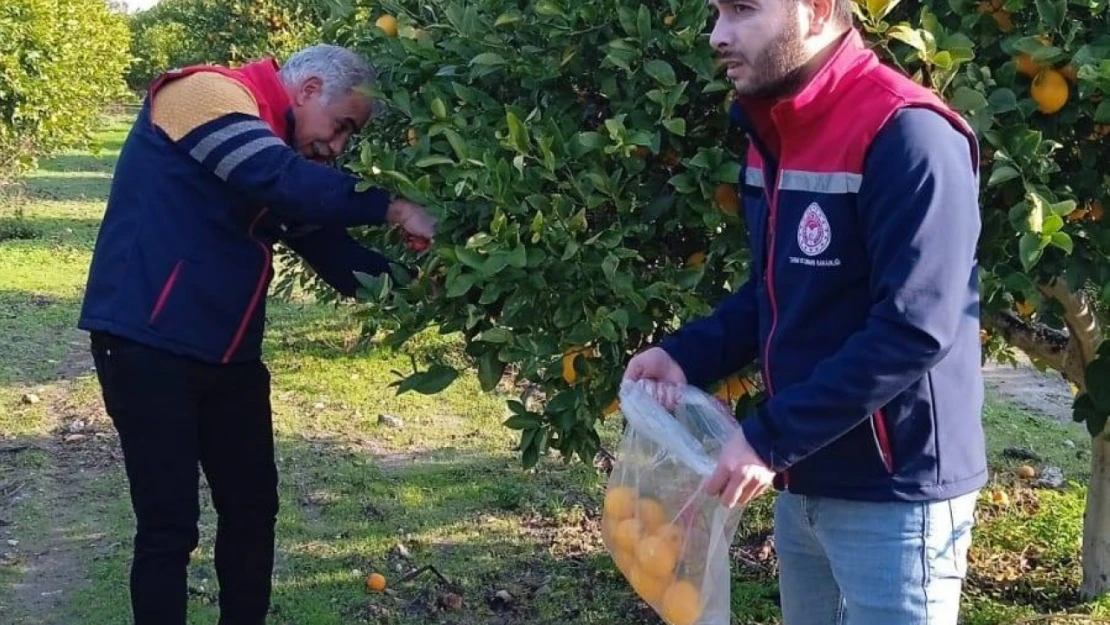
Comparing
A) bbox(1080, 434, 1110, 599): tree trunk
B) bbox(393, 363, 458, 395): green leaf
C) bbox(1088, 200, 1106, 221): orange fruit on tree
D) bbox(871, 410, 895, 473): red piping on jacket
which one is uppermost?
bbox(1088, 200, 1106, 221): orange fruit on tree

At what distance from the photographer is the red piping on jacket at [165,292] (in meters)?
3.06

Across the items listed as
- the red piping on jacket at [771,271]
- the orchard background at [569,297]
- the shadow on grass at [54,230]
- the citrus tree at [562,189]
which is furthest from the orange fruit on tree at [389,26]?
the shadow on grass at [54,230]

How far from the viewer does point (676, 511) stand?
2.31 metres

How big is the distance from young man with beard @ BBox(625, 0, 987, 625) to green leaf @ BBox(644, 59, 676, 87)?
14.9 inches

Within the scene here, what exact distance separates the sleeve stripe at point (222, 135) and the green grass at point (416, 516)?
44.4 inches

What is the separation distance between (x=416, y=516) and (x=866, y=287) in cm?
353

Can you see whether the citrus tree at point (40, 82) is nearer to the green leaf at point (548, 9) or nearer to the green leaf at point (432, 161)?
the green leaf at point (432, 161)

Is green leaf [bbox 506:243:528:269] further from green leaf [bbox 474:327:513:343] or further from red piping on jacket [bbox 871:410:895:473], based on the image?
red piping on jacket [bbox 871:410:895:473]

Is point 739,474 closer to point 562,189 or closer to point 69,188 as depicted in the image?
point 562,189

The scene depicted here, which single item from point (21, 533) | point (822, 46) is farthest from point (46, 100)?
point (822, 46)

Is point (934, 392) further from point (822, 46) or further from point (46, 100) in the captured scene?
point (46, 100)

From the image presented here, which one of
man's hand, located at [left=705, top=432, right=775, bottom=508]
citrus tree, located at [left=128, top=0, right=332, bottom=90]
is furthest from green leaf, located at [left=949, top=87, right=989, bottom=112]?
citrus tree, located at [left=128, top=0, right=332, bottom=90]

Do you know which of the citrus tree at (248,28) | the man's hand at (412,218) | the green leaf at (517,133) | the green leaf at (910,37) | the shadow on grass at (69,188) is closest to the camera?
the green leaf at (910,37)

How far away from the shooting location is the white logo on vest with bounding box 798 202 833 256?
197 centimetres
